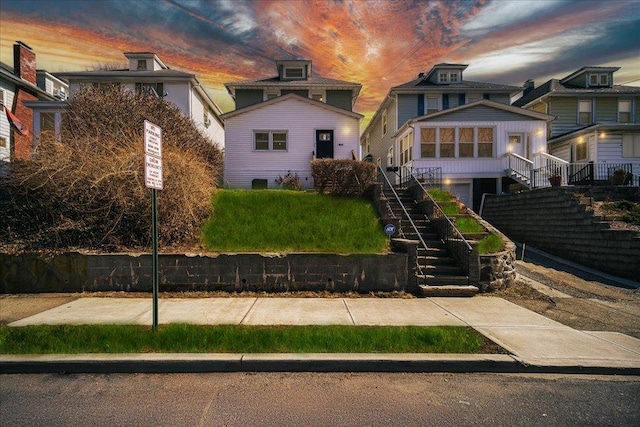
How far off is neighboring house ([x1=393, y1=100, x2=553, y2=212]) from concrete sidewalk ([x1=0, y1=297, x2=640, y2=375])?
1330cm

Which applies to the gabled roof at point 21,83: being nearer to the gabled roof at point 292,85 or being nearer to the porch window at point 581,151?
the gabled roof at point 292,85

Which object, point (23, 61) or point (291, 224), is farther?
point (23, 61)

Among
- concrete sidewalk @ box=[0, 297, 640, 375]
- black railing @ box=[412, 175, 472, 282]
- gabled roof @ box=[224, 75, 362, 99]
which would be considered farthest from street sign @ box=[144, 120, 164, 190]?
gabled roof @ box=[224, 75, 362, 99]

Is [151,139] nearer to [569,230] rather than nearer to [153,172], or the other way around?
[153,172]


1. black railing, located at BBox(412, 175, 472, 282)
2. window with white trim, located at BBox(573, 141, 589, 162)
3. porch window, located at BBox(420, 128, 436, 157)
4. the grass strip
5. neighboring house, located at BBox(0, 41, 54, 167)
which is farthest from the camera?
neighboring house, located at BBox(0, 41, 54, 167)

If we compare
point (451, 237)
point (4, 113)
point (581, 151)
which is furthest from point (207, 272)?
point (4, 113)

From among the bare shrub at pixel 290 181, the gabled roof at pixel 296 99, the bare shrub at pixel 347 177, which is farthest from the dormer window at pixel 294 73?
the bare shrub at pixel 347 177

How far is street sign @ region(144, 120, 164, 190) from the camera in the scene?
511cm

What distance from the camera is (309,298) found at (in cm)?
781

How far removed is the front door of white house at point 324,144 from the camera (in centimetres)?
2070

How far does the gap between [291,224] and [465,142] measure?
574 inches

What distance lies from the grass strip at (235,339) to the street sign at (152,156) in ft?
7.77

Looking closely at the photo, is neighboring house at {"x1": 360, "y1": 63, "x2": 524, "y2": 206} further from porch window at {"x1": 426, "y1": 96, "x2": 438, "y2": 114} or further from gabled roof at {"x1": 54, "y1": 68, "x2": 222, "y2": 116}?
gabled roof at {"x1": 54, "y1": 68, "x2": 222, "y2": 116}

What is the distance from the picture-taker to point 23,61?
25672 mm
